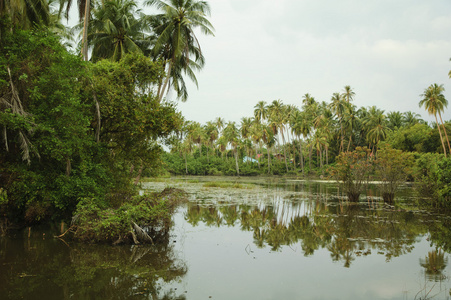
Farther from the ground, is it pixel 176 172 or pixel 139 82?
pixel 139 82

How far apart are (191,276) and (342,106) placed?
201 feet

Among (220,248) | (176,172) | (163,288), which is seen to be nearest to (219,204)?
(220,248)

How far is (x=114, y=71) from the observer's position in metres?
12.1

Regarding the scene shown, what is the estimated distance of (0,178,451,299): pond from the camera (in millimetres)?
6586

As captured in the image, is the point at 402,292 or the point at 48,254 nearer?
the point at 402,292

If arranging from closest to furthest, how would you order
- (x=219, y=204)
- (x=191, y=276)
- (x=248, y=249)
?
(x=191, y=276), (x=248, y=249), (x=219, y=204)

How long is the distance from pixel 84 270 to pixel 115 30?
16.4 m

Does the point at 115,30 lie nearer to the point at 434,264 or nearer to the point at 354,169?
the point at 354,169

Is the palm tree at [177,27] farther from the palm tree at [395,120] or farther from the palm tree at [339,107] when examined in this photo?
the palm tree at [395,120]

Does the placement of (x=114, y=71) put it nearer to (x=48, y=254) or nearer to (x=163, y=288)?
(x=48, y=254)

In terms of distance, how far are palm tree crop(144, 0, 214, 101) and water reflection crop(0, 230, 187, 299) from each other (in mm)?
12788

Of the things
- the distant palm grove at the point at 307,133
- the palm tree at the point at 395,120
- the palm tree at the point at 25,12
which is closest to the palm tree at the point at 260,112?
the distant palm grove at the point at 307,133

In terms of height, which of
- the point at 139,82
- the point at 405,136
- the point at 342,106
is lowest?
the point at 139,82

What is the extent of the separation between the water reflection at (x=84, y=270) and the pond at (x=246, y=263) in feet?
0.07
